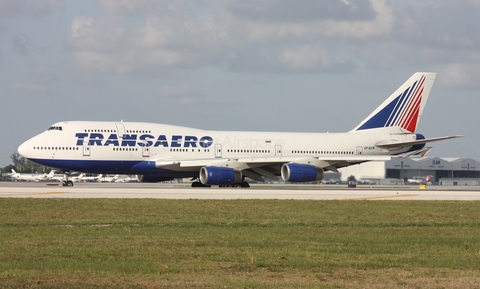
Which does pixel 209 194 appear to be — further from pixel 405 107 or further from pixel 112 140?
pixel 405 107

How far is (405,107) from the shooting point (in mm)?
54812

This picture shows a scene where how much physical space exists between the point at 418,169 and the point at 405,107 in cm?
5934

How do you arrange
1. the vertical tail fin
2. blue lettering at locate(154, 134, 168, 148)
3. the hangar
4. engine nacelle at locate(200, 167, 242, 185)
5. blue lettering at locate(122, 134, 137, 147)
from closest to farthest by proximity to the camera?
engine nacelle at locate(200, 167, 242, 185) < blue lettering at locate(122, 134, 137, 147) < blue lettering at locate(154, 134, 168, 148) < the vertical tail fin < the hangar

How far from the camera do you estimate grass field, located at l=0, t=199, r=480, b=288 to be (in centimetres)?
1180

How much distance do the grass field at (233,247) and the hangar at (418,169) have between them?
235ft

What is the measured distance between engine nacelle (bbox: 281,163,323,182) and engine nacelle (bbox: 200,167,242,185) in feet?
10.7

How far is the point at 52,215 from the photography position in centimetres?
2227

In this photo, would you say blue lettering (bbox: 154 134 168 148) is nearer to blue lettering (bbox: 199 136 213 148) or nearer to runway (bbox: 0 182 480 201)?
blue lettering (bbox: 199 136 213 148)

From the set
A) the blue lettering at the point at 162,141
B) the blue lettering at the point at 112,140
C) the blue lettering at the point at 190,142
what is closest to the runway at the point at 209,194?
the blue lettering at the point at 112,140

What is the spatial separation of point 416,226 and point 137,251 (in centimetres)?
952

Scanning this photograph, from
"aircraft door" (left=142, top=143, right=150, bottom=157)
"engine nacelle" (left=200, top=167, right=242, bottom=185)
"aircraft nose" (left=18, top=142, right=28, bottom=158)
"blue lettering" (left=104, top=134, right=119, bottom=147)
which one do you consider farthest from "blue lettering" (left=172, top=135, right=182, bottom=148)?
"aircraft nose" (left=18, top=142, right=28, bottom=158)

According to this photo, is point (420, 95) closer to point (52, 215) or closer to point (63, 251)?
point (52, 215)

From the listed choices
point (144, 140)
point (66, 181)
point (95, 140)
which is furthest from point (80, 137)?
point (144, 140)


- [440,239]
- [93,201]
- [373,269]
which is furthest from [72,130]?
[373,269]
